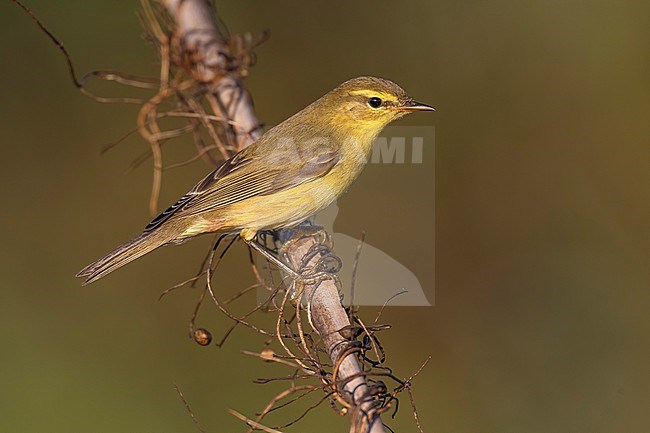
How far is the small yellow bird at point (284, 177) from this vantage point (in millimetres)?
2975

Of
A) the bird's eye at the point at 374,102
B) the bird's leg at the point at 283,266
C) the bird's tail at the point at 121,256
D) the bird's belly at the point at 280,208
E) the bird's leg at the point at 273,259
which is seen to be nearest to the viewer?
the bird's leg at the point at 283,266

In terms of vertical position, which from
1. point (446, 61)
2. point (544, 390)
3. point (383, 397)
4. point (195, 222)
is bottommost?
point (544, 390)

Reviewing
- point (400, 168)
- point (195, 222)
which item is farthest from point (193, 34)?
point (400, 168)

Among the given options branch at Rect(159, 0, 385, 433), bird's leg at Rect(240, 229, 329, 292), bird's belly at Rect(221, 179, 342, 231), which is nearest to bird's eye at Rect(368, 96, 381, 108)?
bird's belly at Rect(221, 179, 342, 231)

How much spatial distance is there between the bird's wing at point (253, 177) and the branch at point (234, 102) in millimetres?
199

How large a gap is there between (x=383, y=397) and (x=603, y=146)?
3.35m

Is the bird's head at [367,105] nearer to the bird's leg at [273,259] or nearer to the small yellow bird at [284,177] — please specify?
the small yellow bird at [284,177]

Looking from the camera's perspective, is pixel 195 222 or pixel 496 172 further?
pixel 496 172

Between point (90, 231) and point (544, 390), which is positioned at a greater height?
point (90, 231)

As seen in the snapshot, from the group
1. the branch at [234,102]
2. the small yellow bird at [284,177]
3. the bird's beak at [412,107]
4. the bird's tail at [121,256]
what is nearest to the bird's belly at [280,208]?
the small yellow bird at [284,177]

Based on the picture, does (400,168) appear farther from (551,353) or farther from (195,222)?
(195,222)

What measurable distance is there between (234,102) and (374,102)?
0.65m

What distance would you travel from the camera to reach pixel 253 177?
3008 millimetres

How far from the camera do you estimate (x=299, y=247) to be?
2889 millimetres
